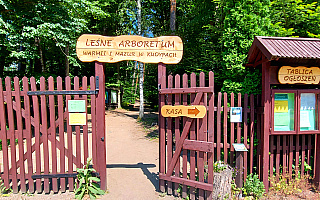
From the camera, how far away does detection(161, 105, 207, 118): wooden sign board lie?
3576 millimetres

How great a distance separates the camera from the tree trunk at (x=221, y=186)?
11.8ft

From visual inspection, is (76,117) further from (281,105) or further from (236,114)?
(281,105)

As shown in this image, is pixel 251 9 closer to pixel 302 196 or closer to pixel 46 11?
pixel 302 196

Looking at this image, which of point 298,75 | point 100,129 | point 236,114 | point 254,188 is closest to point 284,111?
point 298,75

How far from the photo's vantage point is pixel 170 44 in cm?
405

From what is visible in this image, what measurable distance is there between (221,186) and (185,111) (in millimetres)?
1540

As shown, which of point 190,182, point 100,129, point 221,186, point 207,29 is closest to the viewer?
point 221,186

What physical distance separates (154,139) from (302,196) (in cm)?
611

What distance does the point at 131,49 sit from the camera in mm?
4059

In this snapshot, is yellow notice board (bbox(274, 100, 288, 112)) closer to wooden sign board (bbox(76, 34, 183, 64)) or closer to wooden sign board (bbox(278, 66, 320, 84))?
wooden sign board (bbox(278, 66, 320, 84))

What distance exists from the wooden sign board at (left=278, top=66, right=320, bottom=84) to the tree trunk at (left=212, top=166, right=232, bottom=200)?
217cm

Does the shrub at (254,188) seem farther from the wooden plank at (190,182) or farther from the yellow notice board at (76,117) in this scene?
the yellow notice board at (76,117)

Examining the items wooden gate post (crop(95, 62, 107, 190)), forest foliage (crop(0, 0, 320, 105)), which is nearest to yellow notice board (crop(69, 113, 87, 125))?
wooden gate post (crop(95, 62, 107, 190))

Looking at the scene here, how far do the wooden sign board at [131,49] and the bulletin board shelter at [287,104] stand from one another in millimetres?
1703
